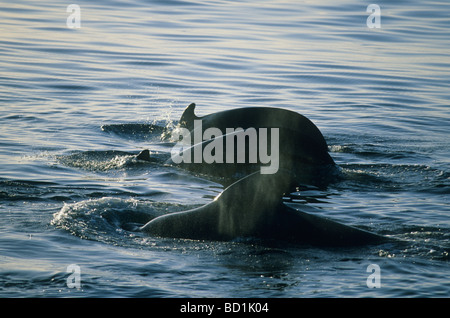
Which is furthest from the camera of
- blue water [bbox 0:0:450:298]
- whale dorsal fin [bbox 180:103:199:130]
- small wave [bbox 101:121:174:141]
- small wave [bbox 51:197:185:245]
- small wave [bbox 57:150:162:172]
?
small wave [bbox 101:121:174:141]

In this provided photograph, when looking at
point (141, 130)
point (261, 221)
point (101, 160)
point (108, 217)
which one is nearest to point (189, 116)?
point (101, 160)

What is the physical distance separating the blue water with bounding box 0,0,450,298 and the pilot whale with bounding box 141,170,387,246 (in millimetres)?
129

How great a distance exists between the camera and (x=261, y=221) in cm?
671

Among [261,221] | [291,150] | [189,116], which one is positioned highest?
[189,116]

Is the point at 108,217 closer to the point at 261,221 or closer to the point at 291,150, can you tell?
the point at 261,221

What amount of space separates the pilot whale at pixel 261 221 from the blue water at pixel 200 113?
5.1 inches

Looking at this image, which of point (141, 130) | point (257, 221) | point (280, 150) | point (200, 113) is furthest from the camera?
A: point (200, 113)

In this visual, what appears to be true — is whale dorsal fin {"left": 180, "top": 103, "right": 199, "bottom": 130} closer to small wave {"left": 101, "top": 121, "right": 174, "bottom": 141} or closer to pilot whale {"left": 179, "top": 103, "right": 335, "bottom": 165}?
pilot whale {"left": 179, "top": 103, "right": 335, "bottom": 165}

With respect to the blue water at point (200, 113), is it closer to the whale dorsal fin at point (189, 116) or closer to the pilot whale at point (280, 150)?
the pilot whale at point (280, 150)

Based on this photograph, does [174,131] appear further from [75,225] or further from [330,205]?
[75,225]

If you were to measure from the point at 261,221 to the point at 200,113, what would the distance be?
8944 mm

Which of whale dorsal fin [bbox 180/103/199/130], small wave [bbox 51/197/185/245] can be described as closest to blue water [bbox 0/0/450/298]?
small wave [bbox 51/197/185/245]

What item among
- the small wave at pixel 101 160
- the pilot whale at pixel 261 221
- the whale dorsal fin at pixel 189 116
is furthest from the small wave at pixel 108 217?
the whale dorsal fin at pixel 189 116

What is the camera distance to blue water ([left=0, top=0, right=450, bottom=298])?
623 centimetres
